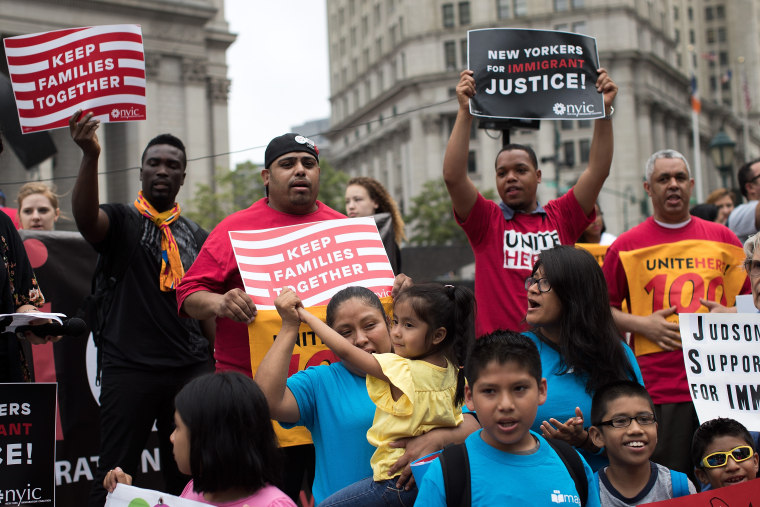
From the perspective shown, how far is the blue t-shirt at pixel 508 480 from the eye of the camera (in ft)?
10.7

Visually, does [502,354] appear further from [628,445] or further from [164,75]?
[164,75]

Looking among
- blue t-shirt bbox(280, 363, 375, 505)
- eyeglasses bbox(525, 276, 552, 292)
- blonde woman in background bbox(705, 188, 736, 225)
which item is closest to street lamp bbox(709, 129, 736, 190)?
blonde woman in background bbox(705, 188, 736, 225)

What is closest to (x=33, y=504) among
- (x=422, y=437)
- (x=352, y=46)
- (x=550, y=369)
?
(x=422, y=437)

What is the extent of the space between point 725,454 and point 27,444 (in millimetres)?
3274

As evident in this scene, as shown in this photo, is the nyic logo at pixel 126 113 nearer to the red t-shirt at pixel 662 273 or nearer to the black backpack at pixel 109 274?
the black backpack at pixel 109 274

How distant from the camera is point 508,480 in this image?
3275mm

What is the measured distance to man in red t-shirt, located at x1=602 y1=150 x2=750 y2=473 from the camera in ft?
16.7

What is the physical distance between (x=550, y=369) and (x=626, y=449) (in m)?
0.49

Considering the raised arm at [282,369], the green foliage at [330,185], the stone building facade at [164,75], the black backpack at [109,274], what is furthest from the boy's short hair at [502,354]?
the green foliage at [330,185]

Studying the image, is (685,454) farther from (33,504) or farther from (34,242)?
(34,242)

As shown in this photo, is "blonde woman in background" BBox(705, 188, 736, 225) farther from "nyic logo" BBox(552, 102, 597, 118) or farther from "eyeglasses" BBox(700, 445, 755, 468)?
"eyeglasses" BBox(700, 445, 755, 468)

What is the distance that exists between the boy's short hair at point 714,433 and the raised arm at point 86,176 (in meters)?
3.41

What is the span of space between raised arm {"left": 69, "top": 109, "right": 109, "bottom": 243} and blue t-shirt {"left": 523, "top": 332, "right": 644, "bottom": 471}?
2.58 meters

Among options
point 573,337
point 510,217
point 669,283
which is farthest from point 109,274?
point 669,283
